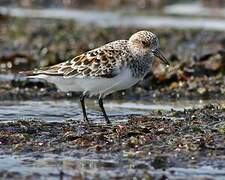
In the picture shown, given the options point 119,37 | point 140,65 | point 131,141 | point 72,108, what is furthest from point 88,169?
point 119,37

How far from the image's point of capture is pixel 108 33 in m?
21.0

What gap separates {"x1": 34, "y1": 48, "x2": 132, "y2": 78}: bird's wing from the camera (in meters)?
10.2

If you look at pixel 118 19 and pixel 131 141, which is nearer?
pixel 131 141

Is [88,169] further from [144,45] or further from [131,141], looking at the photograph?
[144,45]

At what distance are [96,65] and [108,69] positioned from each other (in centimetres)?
23

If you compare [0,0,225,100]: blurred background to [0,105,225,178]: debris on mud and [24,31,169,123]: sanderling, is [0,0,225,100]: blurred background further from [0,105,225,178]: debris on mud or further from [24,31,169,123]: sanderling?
[0,105,225,178]: debris on mud

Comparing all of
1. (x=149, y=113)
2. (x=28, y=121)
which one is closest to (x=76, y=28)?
(x=149, y=113)

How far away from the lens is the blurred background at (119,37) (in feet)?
45.9

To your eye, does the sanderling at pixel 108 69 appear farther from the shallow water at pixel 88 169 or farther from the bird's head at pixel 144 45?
the shallow water at pixel 88 169

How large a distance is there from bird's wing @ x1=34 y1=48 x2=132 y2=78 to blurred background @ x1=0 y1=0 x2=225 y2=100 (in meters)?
2.70

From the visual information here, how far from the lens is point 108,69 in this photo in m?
10.2

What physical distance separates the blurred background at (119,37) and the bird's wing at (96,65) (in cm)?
270

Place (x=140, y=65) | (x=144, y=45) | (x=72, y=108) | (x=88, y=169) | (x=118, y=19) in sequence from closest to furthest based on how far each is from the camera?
(x=88, y=169)
(x=140, y=65)
(x=144, y=45)
(x=72, y=108)
(x=118, y=19)

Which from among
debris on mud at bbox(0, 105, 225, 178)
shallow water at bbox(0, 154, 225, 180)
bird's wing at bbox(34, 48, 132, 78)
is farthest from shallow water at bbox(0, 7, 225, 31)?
shallow water at bbox(0, 154, 225, 180)
